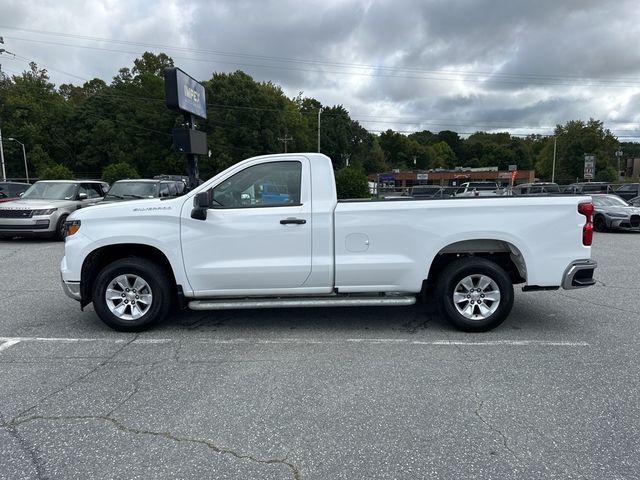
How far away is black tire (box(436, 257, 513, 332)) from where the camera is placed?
519cm

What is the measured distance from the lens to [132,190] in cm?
1363

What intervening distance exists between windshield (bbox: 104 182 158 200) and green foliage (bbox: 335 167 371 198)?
1206 cm

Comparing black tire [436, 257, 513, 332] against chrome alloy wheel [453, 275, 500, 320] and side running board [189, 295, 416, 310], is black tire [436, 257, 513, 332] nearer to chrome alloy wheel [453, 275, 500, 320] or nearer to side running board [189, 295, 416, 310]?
chrome alloy wheel [453, 275, 500, 320]

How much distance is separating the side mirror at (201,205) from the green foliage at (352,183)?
19.3 m

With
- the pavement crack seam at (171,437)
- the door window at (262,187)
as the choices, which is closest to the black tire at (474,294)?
the door window at (262,187)

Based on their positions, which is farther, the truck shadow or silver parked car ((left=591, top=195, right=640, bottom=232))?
silver parked car ((left=591, top=195, right=640, bottom=232))

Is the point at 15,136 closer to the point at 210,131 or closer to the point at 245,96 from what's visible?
the point at 210,131

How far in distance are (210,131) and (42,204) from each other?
1864 inches

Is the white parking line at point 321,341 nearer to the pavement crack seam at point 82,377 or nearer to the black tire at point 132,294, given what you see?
the pavement crack seam at point 82,377

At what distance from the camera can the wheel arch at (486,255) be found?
5.27m

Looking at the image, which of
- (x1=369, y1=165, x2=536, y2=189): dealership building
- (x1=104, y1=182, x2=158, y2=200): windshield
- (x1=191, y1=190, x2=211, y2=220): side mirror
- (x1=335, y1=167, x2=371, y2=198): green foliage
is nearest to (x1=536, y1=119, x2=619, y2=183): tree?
(x1=369, y1=165, x2=536, y2=189): dealership building

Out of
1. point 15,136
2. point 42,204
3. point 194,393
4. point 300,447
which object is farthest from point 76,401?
point 15,136

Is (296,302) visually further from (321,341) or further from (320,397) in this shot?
(320,397)

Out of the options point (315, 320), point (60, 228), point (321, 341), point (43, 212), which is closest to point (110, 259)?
point (315, 320)
